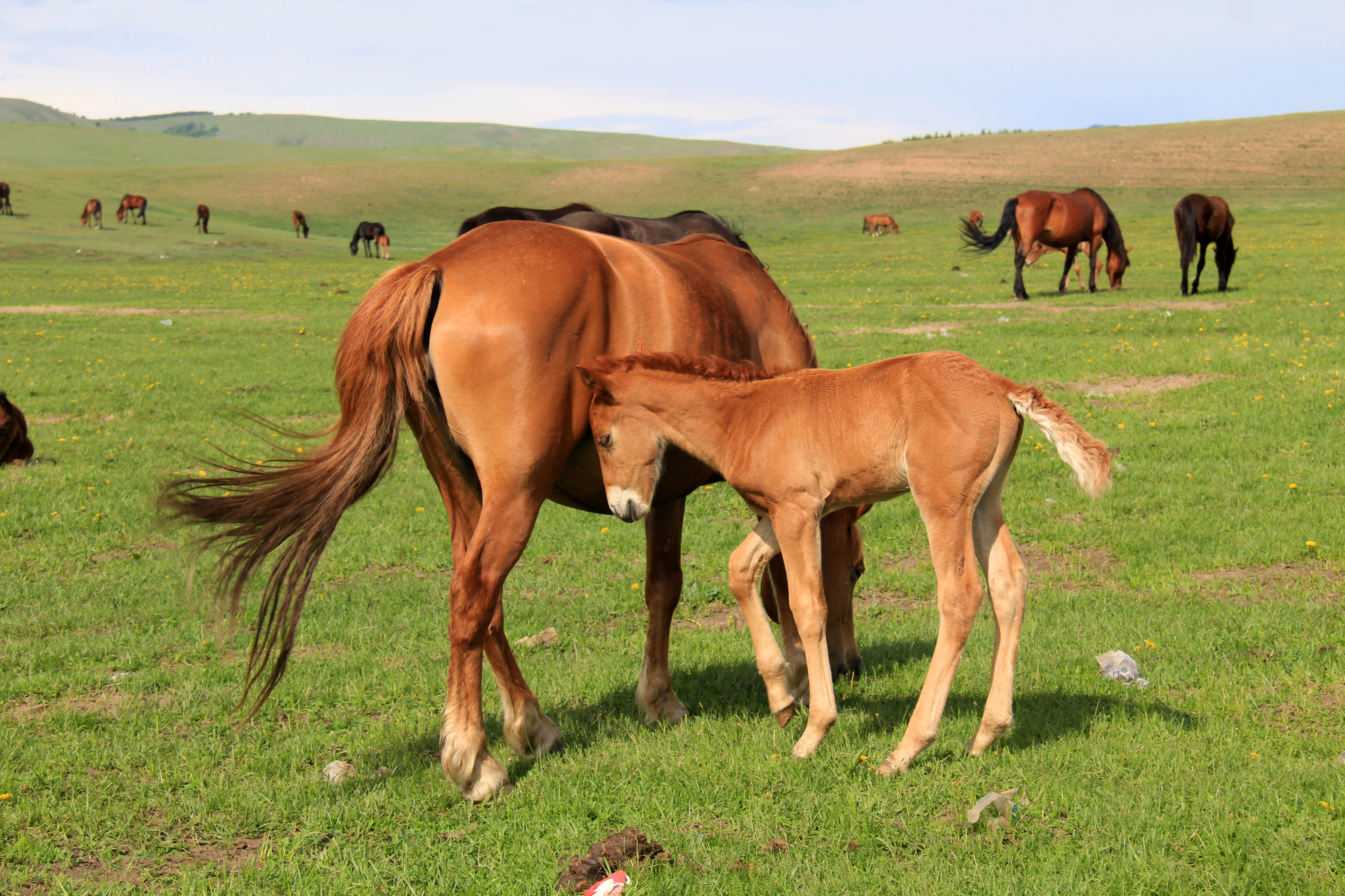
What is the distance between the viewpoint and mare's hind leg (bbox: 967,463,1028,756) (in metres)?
4.33

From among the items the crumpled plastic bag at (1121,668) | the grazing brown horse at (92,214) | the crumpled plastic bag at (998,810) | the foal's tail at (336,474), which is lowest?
the crumpled plastic bag at (1121,668)

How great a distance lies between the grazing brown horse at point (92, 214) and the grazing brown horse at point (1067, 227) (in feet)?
133

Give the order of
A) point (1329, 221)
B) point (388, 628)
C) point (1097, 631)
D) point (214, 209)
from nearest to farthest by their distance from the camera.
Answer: point (1097, 631), point (388, 628), point (1329, 221), point (214, 209)

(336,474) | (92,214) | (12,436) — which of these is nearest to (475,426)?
(336,474)

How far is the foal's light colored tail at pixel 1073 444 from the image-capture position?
4.17 metres

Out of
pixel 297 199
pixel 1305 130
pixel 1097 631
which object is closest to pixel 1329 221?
pixel 1305 130

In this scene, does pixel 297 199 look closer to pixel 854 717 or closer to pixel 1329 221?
pixel 1329 221

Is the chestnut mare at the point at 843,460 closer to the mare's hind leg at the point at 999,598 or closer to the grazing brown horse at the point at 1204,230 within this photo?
the mare's hind leg at the point at 999,598

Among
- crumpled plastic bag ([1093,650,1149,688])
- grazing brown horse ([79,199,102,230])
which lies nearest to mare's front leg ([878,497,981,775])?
crumpled plastic bag ([1093,650,1149,688])

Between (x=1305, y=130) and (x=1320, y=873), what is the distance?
7673 cm

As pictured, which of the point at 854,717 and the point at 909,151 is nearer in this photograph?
the point at 854,717

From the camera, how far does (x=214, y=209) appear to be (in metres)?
61.3

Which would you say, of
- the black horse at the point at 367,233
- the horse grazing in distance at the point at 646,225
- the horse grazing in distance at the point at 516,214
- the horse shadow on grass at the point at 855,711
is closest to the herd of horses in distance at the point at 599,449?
the horse shadow on grass at the point at 855,711

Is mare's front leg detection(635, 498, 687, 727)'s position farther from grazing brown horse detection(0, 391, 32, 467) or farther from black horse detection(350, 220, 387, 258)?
black horse detection(350, 220, 387, 258)
